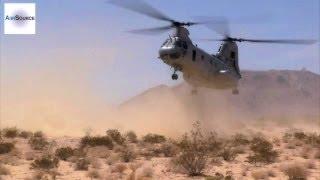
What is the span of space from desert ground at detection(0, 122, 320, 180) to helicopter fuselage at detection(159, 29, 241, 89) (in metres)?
3.73

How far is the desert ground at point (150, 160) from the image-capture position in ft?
75.6

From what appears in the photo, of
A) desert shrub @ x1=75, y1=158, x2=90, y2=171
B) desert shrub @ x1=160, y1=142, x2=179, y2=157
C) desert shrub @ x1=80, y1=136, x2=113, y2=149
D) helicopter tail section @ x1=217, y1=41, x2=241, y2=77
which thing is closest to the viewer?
desert shrub @ x1=75, y1=158, x2=90, y2=171

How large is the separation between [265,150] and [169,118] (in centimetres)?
3230

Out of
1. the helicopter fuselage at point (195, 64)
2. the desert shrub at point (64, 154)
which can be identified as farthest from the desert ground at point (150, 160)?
the helicopter fuselage at point (195, 64)

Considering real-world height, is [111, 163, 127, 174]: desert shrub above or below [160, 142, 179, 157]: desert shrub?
below

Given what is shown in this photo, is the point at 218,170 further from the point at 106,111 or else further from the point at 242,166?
the point at 106,111

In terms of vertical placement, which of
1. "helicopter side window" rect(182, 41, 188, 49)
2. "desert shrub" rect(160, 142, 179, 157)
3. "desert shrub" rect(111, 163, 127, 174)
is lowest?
"desert shrub" rect(111, 163, 127, 174)

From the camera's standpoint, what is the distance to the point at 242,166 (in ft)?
85.8

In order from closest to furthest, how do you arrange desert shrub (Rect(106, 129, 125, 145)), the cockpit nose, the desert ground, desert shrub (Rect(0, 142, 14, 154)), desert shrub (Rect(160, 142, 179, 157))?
1. the desert ground
2. the cockpit nose
3. desert shrub (Rect(0, 142, 14, 154))
4. desert shrub (Rect(160, 142, 179, 157))
5. desert shrub (Rect(106, 129, 125, 145))

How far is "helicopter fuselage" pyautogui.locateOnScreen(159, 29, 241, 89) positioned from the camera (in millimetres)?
28594

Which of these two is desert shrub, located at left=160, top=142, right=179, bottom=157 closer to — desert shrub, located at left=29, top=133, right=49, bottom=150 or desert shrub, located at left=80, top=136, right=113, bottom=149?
desert shrub, located at left=80, top=136, right=113, bottom=149

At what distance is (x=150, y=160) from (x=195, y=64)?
6340 mm

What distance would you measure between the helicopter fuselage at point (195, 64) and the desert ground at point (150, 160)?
12.2 ft

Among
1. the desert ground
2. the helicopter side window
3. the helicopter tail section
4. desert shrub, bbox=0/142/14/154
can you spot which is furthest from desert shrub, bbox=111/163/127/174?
the helicopter tail section
